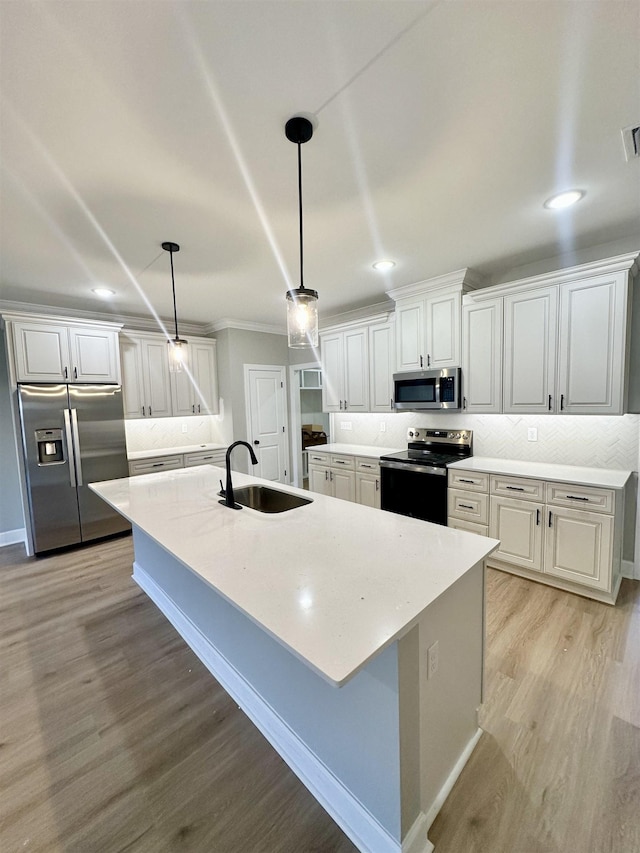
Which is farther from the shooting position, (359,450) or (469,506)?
(359,450)

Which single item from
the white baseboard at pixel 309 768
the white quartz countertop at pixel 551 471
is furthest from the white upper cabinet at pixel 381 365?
the white baseboard at pixel 309 768

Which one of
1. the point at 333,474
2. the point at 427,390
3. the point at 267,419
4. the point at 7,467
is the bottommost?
the point at 333,474

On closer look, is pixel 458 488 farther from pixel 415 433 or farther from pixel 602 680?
pixel 602 680

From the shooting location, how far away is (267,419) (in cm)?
543

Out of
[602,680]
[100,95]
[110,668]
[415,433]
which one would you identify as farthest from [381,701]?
[415,433]

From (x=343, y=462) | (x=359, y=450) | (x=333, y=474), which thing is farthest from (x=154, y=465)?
(x=359, y=450)

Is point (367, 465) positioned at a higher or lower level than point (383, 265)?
lower

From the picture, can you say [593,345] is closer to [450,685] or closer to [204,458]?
[450,685]

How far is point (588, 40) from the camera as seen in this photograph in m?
1.17

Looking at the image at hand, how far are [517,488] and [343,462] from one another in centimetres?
188

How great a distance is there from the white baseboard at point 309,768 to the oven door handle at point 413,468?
7.35 feet

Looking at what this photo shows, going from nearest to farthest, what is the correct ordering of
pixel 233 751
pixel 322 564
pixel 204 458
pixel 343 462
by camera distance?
1. pixel 322 564
2. pixel 233 751
3. pixel 343 462
4. pixel 204 458

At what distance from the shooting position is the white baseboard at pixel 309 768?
1.20 meters

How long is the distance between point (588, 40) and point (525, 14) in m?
0.27
